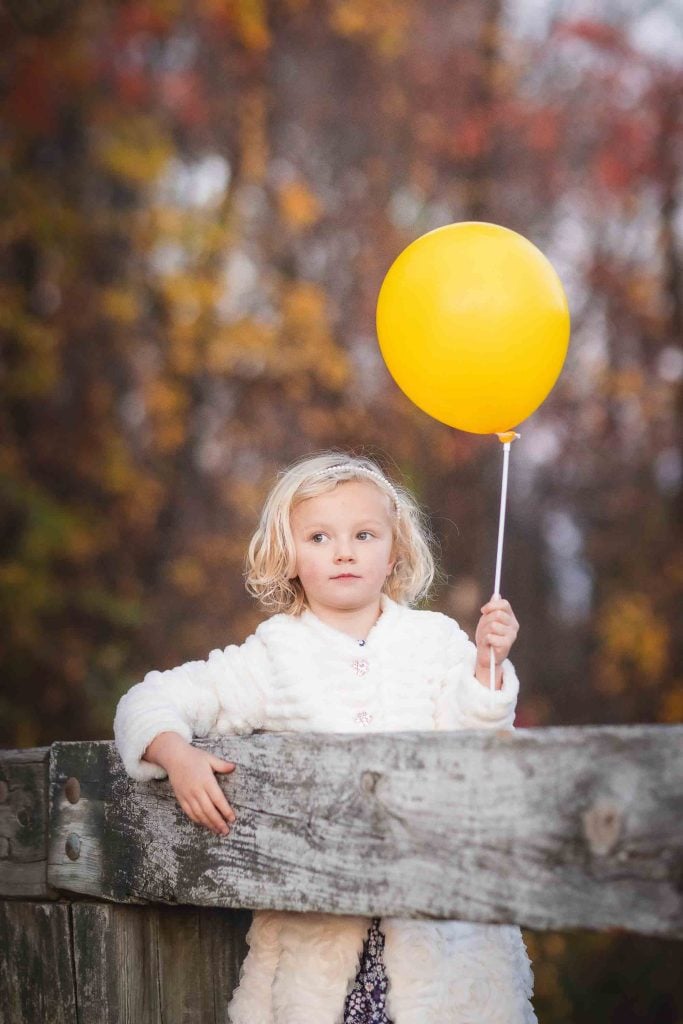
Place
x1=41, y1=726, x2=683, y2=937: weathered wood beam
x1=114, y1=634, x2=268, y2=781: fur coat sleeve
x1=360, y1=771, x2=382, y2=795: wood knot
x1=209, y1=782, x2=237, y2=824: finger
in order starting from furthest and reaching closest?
x1=114, y1=634, x2=268, y2=781: fur coat sleeve, x1=209, y1=782, x2=237, y2=824: finger, x1=360, y1=771, x2=382, y2=795: wood knot, x1=41, y1=726, x2=683, y2=937: weathered wood beam

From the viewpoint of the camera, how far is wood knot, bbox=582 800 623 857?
45.9 inches

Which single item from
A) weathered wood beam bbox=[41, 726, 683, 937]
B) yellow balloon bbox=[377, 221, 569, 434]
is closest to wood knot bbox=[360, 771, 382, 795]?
weathered wood beam bbox=[41, 726, 683, 937]

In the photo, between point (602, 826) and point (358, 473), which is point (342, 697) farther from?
point (602, 826)

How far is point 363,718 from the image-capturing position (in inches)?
79.0

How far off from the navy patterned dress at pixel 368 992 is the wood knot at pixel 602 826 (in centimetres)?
77

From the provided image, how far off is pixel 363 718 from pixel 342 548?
307mm

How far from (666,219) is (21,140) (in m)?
3.50

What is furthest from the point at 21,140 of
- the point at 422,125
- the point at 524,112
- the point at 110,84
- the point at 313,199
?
the point at 524,112

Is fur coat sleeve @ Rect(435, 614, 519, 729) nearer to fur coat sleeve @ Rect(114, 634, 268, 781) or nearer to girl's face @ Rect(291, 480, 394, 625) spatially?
girl's face @ Rect(291, 480, 394, 625)

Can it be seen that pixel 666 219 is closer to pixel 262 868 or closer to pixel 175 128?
pixel 175 128

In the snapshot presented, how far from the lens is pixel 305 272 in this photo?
6496 mm

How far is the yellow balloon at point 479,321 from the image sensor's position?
1.89m

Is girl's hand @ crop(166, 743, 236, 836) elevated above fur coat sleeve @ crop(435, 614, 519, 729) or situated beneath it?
situated beneath

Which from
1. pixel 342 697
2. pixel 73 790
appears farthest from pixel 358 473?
pixel 73 790
